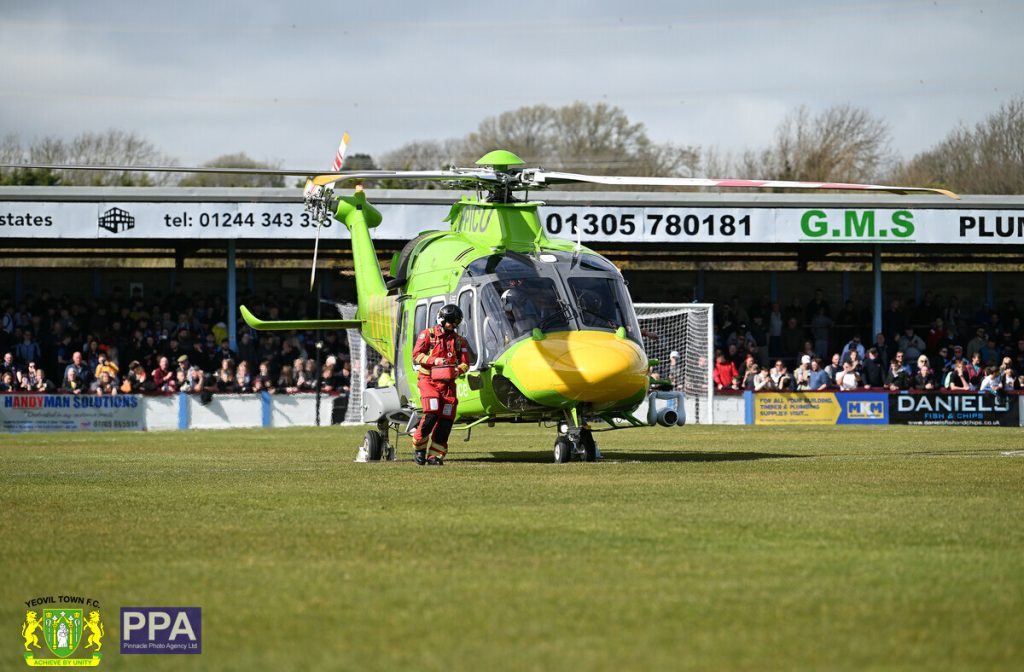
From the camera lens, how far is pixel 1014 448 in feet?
70.8

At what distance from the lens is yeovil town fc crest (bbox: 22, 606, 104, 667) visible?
654cm

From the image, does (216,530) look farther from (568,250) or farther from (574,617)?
(568,250)

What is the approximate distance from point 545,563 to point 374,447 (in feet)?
39.0

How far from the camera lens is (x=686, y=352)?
36.3 meters

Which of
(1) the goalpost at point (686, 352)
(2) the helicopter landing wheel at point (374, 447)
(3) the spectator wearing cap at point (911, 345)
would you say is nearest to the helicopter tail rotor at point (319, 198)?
(2) the helicopter landing wheel at point (374, 447)

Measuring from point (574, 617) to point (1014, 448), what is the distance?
638 inches

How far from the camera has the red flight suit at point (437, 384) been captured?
1814cm

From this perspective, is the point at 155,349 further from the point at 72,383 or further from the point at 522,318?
the point at 522,318

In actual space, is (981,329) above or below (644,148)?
below

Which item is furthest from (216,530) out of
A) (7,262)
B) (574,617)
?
(7,262)

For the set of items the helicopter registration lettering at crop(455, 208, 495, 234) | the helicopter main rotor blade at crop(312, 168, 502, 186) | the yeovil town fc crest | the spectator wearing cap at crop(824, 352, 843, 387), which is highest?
the helicopter main rotor blade at crop(312, 168, 502, 186)

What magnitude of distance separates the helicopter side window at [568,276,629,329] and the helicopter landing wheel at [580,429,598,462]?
4.62 ft

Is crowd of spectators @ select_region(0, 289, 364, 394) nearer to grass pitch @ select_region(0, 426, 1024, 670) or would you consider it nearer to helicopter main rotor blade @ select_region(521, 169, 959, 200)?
helicopter main rotor blade @ select_region(521, 169, 959, 200)

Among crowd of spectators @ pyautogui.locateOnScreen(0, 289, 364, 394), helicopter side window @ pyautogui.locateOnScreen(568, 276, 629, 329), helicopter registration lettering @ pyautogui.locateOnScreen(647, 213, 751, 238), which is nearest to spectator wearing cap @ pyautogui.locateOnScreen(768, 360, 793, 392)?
helicopter registration lettering @ pyautogui.locateOnScreen(647, 213, 751, 238)
